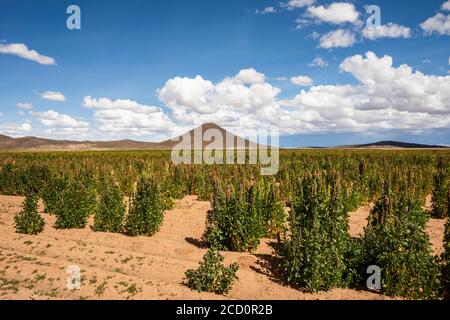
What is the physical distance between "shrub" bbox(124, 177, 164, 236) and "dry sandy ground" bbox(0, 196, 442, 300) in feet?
1.50

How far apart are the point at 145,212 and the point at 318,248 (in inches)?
302

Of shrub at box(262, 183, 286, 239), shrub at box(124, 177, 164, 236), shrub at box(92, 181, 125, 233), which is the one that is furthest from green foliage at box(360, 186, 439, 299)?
shrub at box(92, 181, 125, 233)

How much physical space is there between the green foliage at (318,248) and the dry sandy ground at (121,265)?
0.33 metres

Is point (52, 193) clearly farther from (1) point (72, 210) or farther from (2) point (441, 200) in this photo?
(2) point (441, 200)

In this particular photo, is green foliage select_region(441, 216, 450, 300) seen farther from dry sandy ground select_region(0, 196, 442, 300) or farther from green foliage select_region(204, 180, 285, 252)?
green foliage select_region(204, 180, 285, 252)

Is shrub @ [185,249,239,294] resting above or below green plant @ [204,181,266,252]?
below

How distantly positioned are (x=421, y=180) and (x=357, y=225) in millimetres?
9953

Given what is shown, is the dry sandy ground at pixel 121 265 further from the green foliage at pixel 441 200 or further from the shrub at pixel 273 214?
the green foliage at pixel 441 200

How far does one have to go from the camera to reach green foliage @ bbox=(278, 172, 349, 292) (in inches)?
338

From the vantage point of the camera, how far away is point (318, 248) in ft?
28.1

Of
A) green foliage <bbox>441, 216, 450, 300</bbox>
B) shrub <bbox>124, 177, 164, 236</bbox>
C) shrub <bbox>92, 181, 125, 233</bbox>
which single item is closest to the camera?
green foliage <bbox>441, 216, 450, 300</bbox>
